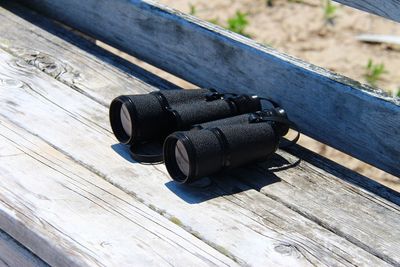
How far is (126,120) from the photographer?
2.59m

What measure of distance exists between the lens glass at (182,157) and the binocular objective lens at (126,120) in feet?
0.78

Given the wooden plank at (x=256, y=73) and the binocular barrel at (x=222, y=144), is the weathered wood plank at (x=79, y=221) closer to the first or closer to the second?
the binocular barrel at (x=222, y=144)

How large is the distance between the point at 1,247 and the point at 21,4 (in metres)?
1.71

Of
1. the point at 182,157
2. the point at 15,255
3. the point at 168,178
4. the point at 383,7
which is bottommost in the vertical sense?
the point at 15,255

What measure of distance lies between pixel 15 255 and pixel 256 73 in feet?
3.42

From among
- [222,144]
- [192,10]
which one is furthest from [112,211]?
[192,10]

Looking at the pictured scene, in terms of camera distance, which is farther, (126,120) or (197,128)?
(126,120)

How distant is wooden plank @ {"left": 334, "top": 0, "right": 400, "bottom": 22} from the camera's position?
2455mm

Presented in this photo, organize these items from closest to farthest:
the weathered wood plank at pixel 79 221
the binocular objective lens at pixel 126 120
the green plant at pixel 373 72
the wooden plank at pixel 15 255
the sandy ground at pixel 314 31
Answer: the weathered wood plank at pixel 79 221, the wooden plank at pixel 15 255, the binocular objective lens at pixel 126 120, the green plant at pixel 373 72, the sandy ground at pixel 314 31

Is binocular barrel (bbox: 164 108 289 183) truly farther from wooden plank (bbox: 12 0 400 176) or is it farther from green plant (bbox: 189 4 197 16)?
green plant (bbox: 189 4 197 16)

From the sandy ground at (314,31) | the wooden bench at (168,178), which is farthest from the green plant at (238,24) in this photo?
the wooden bench at (168,178)

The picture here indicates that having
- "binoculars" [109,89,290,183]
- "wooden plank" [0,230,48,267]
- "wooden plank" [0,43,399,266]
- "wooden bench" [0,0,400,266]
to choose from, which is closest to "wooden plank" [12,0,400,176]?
"wooden bench" [0,0,400,266]

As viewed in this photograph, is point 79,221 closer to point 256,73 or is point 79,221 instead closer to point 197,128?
point 197,128

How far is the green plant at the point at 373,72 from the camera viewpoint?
4.51m
